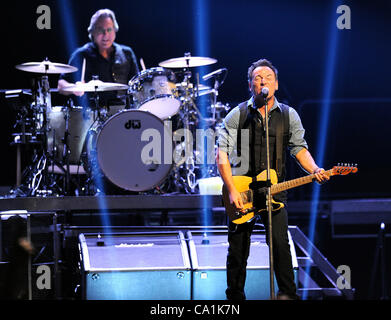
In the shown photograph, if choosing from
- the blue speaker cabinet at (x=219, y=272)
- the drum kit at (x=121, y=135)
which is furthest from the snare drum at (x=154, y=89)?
the blue speaker cabinet at (x=219, y=272)

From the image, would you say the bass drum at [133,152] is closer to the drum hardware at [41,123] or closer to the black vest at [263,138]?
the drum hardware at [41,123]

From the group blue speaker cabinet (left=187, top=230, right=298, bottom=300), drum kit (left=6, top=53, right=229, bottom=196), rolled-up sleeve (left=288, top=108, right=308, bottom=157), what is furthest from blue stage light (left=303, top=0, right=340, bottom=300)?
rolled-up sleeve (left=288, top=108, right=308, bottom=157)

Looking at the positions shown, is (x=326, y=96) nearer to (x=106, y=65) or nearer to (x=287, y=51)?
(x=287, y=51)

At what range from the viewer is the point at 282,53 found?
30.8ft

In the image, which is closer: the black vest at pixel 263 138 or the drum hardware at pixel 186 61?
the black vest at pixel 263 138

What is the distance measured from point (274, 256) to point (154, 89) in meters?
3.08

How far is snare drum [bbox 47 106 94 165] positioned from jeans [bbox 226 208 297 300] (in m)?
3.19

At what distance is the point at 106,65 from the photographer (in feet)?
25.1

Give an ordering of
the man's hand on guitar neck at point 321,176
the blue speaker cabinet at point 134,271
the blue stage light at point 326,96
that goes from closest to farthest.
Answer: the man's hand on guitar neck at point 321,176, the blue speaker cabinet at point 134,271, the blue stage light at point 326,96

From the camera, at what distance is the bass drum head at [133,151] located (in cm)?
652

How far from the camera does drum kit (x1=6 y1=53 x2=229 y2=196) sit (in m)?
6.56

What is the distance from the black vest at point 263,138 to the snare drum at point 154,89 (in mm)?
2383
